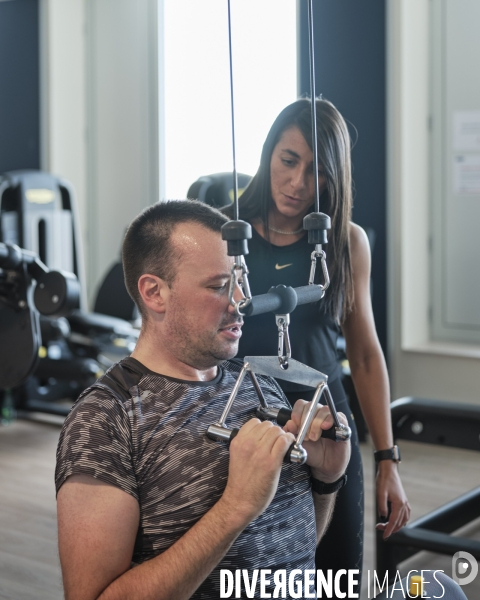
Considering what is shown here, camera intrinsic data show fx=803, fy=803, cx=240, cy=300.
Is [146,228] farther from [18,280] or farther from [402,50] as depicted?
[402,50]

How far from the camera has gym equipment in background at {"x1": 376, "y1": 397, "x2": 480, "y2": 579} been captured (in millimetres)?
2277

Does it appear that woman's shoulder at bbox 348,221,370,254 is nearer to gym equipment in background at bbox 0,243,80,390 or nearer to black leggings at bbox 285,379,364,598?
black leggings at bbox 285,379,364,598

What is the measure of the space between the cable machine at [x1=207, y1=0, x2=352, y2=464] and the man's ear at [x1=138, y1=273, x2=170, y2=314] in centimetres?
20

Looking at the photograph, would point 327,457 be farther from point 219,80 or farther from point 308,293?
point 219,80

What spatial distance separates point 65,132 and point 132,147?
0.45 m

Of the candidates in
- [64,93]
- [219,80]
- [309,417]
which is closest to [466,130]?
[219,80]

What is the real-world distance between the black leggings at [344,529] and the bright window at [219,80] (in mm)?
2997

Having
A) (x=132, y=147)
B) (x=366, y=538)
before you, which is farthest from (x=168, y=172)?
(x=366, y=538)

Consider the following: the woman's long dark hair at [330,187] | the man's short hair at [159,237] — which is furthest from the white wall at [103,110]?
the man's short hair at [159,237]

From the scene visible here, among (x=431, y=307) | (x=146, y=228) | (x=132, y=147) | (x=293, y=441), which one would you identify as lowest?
(x=431, y=307)

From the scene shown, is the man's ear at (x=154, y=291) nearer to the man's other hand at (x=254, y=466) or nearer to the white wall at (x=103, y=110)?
the man's other hand at (x=254, y=466)

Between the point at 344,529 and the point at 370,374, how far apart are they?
0.33 m

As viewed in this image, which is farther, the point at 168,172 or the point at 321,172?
the point at 168,172

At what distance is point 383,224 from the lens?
4074 mm
